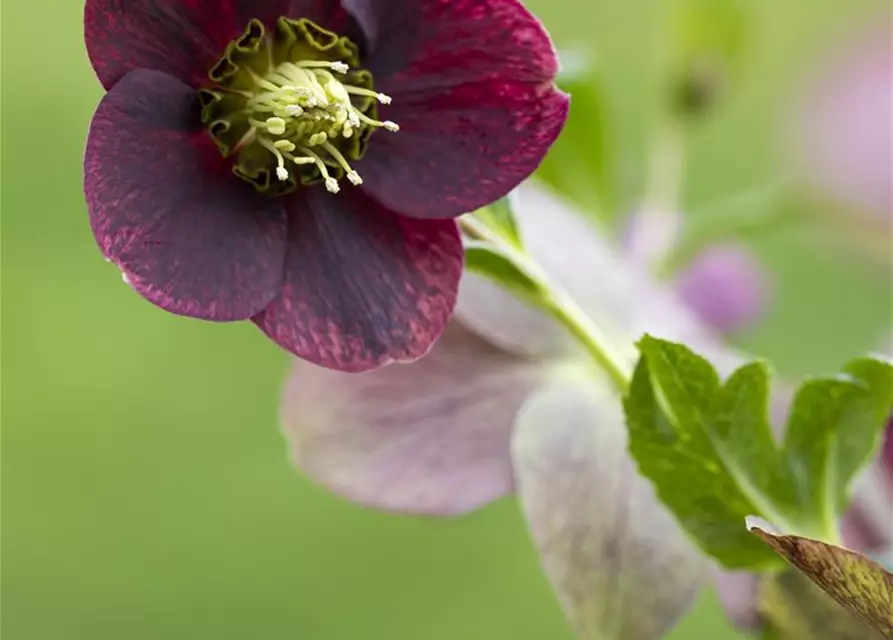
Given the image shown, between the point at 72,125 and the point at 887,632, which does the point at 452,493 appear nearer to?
the point at 887,632

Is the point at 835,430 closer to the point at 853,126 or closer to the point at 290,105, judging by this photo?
the point at 290,105

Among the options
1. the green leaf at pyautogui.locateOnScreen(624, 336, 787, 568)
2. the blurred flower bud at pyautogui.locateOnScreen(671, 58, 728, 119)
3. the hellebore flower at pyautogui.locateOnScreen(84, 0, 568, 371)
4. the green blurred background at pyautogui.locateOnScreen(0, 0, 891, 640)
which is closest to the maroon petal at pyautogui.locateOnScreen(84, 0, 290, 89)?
the hellebore flower at pyautogui.locateOnScreen(84, 0, 568, 371)

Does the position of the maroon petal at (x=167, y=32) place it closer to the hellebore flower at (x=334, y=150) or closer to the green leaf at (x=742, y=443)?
the hellebore flower at (x=334, y=150)

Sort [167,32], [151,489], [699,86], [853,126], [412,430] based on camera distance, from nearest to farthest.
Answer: [167,32], [412,430], [699,86], [853,126], [151,489]

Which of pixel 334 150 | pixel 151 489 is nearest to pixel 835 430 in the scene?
pixel 334 150

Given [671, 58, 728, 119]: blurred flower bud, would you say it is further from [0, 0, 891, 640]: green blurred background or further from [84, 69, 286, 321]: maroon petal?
[0, 0, 891, 640]: green blurred background
